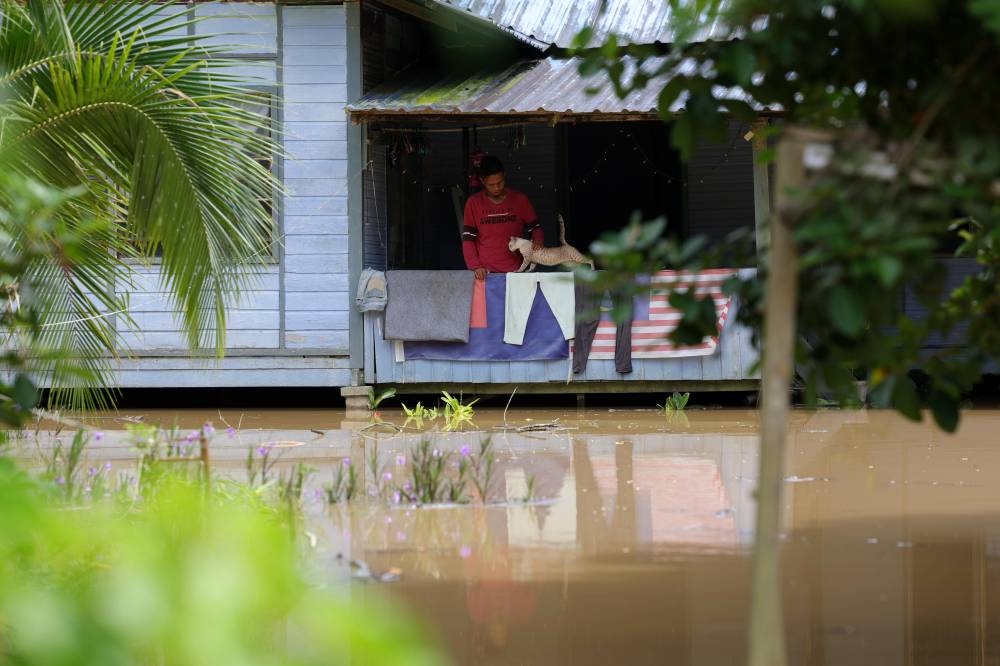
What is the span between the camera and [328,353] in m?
12.0

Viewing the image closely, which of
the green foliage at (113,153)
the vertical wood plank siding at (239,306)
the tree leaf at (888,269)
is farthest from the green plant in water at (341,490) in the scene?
the vertical wood plank siding at (239,306)

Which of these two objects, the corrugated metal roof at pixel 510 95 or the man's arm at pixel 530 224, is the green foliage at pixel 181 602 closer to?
the corrugated metal roof at pixel 510 95

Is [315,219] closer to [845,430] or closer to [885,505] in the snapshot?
[845,430]

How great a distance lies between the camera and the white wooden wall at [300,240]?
39.4 feet

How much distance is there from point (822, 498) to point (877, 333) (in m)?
3.80

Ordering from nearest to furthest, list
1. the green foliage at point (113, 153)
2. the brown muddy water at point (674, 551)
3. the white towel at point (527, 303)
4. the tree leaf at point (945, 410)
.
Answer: the tree leaf at point (945, 410) → the brown muddy water at point (674, 551) → the green foliage at point (113, 153) → the white towel at point (527, 303)

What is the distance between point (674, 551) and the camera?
520 centimetres

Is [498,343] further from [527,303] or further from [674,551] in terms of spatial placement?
[674,551]

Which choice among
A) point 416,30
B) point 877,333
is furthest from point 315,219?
point 877,333

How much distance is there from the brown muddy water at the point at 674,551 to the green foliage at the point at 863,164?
129 centimetres

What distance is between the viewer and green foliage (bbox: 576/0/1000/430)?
2418 mm

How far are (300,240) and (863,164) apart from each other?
9.95 m

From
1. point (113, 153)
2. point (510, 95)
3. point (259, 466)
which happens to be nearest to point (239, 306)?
point (510, 95)

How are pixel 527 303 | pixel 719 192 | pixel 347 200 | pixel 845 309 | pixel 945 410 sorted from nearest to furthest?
1. pixel 845 309
2. pixel 945 410
3. pixel 527 303
4. pixel 347 200
5. pixel 719 192
